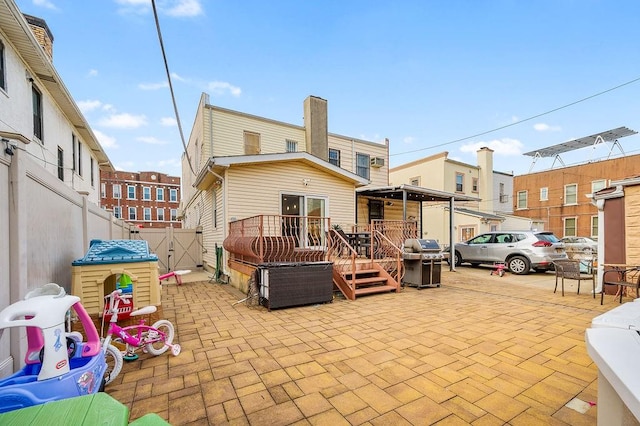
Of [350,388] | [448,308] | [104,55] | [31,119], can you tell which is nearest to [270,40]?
[104,55]

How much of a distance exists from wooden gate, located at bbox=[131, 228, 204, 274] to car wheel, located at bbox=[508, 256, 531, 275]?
12286 mm

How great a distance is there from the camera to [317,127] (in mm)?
12484

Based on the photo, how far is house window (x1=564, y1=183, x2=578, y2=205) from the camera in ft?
71.7

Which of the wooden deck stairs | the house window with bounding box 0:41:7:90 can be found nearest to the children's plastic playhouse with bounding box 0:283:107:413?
the wooden deck stairs

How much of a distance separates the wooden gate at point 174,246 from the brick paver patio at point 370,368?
23.7ft

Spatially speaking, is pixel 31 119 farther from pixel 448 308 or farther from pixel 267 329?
pixel 448 308

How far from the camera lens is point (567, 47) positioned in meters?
9.82

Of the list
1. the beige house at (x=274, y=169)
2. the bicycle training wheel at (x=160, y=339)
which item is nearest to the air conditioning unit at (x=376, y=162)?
the beige house at (x=274, y=169)

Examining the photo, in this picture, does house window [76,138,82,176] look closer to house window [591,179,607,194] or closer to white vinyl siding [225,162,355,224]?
white vinyl siding [225,162,355,224]

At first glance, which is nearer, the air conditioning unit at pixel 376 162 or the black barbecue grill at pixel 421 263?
the black barbecue grill at pixel 421 263

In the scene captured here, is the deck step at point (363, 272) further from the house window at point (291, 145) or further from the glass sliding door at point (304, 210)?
the house window at point (291, 145)

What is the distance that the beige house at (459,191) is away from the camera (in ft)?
57.4

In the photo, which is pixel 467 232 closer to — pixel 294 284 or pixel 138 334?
pixel 294 284

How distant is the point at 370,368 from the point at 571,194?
2720 centimetres
